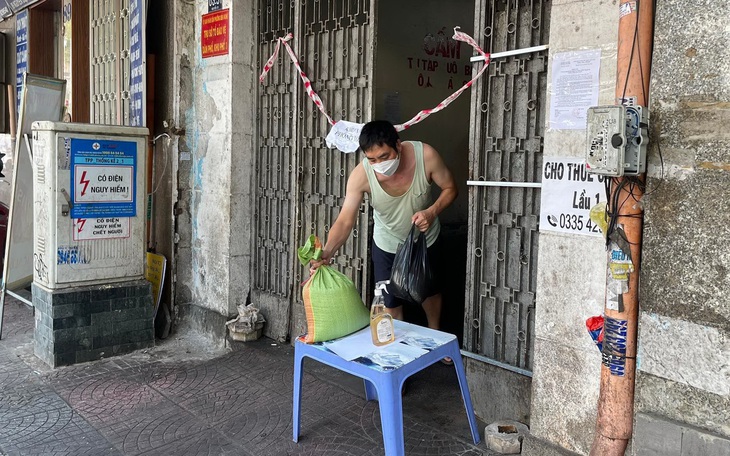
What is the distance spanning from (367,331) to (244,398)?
1334mm

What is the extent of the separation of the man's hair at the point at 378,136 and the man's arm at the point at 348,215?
337 millimetres

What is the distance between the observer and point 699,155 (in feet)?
8.04

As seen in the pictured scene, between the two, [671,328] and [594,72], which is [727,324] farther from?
[594,72]

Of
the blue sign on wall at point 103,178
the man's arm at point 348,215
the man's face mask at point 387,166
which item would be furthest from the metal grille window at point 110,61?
the man's face mask at point 387,166

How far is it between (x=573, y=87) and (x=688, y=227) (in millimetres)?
944

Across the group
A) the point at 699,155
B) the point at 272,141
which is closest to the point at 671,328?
the point at 699,155

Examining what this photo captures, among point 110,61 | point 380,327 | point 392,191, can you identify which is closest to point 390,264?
point 392,191

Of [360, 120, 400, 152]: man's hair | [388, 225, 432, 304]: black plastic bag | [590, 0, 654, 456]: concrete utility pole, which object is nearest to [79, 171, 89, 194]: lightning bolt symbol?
[360, 120, 400, 152]: man's hair

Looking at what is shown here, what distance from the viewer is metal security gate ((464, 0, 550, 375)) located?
3.54 m

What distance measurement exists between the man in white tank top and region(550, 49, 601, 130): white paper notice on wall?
104 centimetres

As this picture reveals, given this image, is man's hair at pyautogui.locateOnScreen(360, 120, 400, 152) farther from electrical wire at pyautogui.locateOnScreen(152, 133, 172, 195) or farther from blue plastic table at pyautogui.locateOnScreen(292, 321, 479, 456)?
electrical wire at pyautogui.locateOnScreen(152, 133, 172, 195)

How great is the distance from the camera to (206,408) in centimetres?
413

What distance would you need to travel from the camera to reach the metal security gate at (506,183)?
11.6ft

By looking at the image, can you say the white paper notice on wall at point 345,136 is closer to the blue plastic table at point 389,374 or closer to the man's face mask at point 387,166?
the man's face mask at point 387,166
